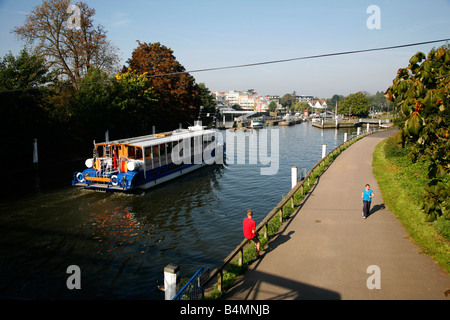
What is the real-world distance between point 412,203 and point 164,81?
41003 mm

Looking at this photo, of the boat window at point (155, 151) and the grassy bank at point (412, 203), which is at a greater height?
the boat window at point (155, 151)

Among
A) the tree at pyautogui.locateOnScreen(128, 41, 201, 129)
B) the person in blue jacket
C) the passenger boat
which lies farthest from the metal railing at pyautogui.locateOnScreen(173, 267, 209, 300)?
the tree at pyautogui.locateOnScreen(128, 41, 201, 129)

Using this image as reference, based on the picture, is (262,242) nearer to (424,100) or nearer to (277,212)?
(277,212)

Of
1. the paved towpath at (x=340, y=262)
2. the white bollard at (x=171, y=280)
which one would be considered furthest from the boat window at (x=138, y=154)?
the white bollard at (x=171, y=280)

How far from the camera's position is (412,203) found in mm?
15492

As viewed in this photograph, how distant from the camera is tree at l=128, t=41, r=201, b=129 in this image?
47844 mm

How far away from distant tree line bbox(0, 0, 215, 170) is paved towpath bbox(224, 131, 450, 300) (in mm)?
17518

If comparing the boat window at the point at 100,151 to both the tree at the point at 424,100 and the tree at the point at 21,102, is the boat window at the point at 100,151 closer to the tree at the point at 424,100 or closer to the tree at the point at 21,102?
the tree at the point at 21,102

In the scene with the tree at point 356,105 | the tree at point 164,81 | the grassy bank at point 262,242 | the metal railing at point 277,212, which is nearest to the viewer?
the grassy bank at point 262,242

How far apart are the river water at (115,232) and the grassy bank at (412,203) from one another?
7.05 m

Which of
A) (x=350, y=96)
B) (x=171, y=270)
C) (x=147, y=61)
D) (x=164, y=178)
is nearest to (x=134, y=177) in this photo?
(x=164, y=178)

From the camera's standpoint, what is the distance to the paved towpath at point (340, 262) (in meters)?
8.28

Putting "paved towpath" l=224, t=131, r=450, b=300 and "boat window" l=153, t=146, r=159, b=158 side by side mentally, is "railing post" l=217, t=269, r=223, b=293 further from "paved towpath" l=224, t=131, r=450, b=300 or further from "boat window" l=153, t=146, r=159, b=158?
"boat window" l=153, t=146, r=159, b=158

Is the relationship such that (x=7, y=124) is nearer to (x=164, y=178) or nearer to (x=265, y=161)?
(x=164, y=178)
